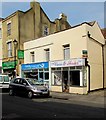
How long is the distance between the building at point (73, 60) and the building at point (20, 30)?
14.8ft

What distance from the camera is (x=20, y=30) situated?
35.2 m

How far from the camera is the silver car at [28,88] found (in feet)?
70.0

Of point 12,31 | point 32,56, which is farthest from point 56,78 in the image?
point 12,31

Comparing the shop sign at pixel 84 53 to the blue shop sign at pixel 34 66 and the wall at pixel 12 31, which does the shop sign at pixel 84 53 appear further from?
the wall at pixel 12 31

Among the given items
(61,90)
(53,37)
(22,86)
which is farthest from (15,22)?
(22,86)

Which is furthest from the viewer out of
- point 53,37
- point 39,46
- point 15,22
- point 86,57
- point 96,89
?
point 15,22

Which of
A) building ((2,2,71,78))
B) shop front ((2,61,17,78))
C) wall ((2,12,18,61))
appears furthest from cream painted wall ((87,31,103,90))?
wall ((2,12,18,61))

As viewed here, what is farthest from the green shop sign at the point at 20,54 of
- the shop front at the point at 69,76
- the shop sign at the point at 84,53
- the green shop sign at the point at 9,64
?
the shop sign at the point at 84,53

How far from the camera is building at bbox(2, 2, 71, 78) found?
115 ft

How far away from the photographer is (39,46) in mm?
30953

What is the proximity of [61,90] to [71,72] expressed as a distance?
2.13 metres

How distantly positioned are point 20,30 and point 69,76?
11849 millimetres

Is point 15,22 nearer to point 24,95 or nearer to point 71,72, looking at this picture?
point 71,72

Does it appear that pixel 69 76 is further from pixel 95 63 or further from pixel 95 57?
pixel 95 57
